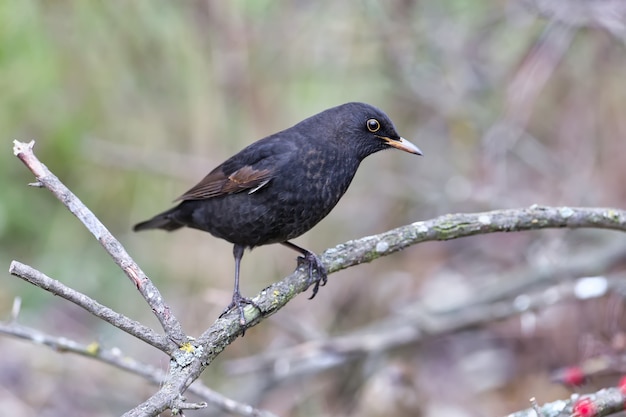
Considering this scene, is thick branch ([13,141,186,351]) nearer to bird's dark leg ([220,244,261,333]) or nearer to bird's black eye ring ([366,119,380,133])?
bird's dark leg ([220,244,261,333])

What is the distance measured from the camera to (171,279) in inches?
303

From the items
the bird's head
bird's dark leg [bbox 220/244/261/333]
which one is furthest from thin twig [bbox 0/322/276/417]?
the bird's head

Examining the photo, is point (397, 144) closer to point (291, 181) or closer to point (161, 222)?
point (291, 181)

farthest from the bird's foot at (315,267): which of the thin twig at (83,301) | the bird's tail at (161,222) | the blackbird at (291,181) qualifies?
the bird's tail at (161,222)

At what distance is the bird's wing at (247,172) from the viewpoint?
13.9 ft

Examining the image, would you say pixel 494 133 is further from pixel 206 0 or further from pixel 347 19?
pixel 206 0

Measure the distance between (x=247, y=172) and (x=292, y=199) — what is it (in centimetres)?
44

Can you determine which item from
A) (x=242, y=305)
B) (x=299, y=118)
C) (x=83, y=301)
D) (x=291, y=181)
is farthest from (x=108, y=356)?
(x=299, y=118)

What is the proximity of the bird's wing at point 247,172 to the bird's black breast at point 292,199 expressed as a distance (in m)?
0.04

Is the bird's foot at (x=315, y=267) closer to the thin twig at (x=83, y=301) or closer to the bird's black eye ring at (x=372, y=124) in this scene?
the bird's black eye ring at (x=372, y=124)

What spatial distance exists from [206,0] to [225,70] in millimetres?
704

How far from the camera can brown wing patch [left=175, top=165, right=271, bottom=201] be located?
424 cm

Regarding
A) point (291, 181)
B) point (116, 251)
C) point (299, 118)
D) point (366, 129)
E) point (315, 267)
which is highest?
point (299, 118)

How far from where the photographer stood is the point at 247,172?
14.4ft
